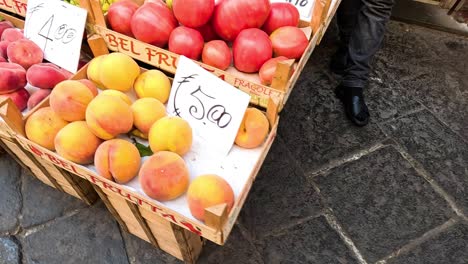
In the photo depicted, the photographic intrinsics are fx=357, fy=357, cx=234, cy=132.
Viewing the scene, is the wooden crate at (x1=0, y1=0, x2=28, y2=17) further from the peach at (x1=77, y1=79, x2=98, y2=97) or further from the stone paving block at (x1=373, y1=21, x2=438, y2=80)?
the stone paving block at (x1=373, y1=21, x2=438, y2=80)

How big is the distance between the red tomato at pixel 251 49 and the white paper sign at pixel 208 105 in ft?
0.52

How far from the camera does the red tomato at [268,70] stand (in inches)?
45.4

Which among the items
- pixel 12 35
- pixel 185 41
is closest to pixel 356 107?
pixel 185 41

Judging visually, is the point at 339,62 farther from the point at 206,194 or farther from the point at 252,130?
the point at 206,194

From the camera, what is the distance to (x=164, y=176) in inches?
38.1

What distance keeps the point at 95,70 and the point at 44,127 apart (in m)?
0.27

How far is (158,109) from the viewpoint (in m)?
1.15

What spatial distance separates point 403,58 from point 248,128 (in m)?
2.01

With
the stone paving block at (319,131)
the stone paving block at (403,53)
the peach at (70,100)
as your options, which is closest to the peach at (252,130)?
the peach at (70,100)

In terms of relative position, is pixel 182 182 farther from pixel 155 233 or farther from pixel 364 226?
pixel 364 226

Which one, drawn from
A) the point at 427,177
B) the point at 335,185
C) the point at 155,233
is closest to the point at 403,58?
the point at 427,177

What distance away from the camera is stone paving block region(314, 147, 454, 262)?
170 cm

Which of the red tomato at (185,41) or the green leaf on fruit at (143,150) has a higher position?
the red tomato at (185,41)

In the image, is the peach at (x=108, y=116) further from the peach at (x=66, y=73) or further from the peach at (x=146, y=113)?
the peach at (x=66, y=73)
